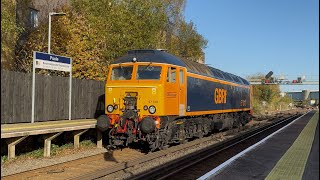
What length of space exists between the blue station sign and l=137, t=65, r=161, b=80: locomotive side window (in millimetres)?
2983

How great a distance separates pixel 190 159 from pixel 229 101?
36.1ft

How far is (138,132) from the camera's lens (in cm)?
1285

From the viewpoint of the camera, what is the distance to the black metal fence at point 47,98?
12.6 metres

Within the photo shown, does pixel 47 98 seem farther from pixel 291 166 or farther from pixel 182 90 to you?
pixel 291 166

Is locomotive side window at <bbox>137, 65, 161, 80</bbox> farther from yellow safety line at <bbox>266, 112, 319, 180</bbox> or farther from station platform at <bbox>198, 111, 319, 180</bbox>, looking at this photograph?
yellow safety line at <bbox>266, 112, 319, 180</bbox>

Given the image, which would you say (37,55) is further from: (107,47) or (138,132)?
(107,47)

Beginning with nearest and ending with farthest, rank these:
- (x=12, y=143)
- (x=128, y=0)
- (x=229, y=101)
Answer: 1. (x=12, y=143)
2. (x=128, y=0)
3. (x=229, y=101)

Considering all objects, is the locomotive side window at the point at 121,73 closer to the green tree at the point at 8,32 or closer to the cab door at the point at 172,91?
the cab door at the point at 172,91

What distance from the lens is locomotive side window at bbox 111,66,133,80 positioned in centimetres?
1412

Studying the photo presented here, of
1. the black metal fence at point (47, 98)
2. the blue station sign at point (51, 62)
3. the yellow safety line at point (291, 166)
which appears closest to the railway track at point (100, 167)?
the black metal fence at point (47, 98)

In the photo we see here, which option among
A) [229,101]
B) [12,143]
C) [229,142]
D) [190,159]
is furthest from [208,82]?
[12,143]

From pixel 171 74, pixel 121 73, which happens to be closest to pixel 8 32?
pixel 121 73

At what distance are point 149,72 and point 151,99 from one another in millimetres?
1171

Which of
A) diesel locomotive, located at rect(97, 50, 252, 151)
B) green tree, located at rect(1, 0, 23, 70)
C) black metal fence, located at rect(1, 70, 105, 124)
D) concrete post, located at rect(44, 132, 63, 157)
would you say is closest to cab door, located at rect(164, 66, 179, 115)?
diesel locomotive, located at rect(97, 50, 252, 151)
